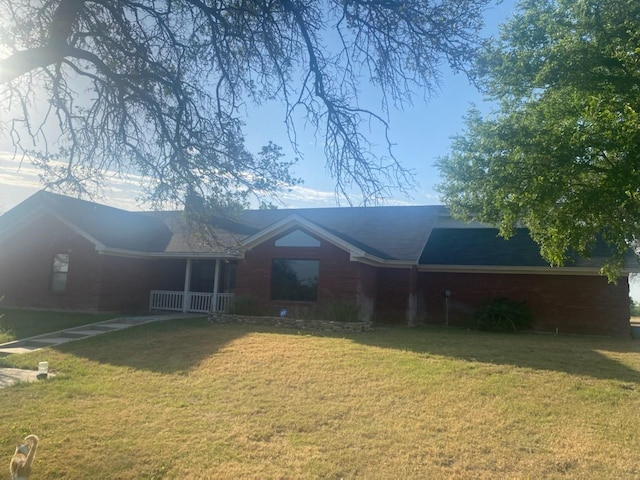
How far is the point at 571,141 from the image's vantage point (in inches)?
398

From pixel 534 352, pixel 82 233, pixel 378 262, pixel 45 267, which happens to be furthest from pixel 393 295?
pixel 45 267

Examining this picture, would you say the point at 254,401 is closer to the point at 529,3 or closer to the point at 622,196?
the point at 622,196

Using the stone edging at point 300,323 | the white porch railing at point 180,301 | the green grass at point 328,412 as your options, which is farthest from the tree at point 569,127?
the white porch railing at point 180,301

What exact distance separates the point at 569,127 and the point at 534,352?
5463 millimetres

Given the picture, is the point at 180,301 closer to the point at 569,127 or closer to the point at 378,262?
the point at 378,262

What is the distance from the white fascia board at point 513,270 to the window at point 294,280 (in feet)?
16.8

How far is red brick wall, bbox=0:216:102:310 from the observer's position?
67.3 ft

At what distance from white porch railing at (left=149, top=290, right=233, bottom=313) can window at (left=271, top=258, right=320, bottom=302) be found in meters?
3.77

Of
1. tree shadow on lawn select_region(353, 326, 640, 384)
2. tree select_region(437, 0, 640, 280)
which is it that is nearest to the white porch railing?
tree shadow on lawn select_region(353, 326, 640, 384)

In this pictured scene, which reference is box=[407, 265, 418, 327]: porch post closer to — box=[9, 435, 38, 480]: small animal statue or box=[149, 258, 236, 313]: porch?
box=[149, 258, 236, 313]: porch

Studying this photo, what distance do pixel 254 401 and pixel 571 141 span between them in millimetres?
7950

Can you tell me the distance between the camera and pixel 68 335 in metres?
15.5

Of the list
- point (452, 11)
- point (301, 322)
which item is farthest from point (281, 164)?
point (301, 322)

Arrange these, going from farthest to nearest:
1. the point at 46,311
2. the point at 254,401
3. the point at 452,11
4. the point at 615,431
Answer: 1. the point at 46,311
2. the point at 254,401
3. the point at 615,431
4. the point at 452,11
